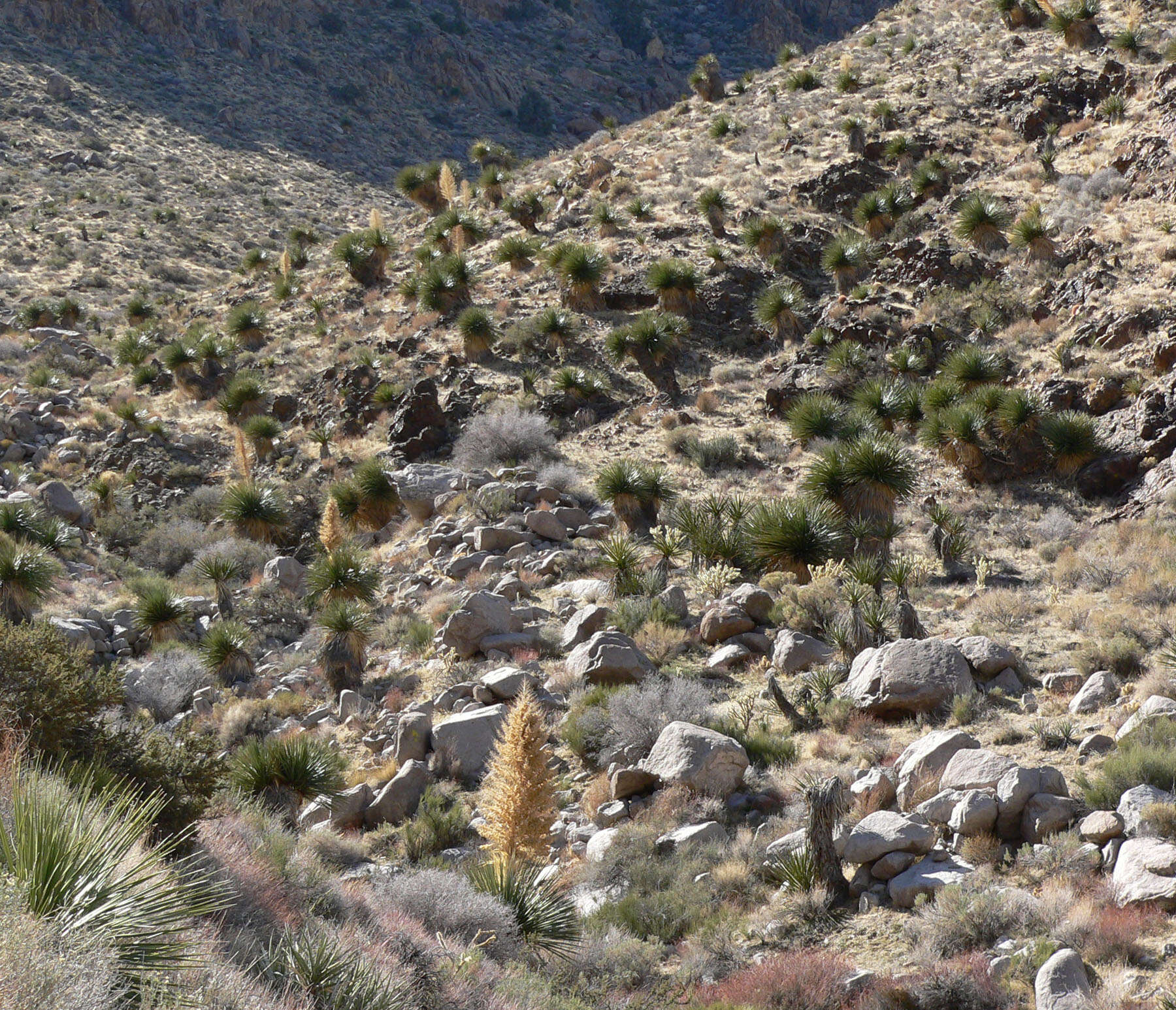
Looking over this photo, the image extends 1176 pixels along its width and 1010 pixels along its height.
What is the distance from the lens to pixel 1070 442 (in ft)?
52.8

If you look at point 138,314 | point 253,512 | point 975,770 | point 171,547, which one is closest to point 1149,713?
point 975,770

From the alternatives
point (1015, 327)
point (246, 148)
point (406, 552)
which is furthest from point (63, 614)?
point (246, 148)

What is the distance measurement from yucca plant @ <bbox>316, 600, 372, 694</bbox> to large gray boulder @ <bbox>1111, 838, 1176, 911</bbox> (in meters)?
9.70

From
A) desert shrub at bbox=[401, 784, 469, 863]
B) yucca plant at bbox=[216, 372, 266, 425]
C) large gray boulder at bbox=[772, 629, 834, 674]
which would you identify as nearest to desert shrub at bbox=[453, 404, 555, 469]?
yucca plant at bbox=[216, 372, 266, 425]

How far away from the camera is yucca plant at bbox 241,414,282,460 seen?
23.4 metres

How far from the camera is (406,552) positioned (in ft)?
57.2

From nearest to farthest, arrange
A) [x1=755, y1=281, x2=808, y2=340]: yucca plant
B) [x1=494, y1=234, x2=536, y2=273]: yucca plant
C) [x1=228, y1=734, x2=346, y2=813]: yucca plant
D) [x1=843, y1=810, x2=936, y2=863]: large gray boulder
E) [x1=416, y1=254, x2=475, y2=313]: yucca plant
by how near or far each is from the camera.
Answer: [x1=843, y1=810, x2=936, y2=863]: large gray boulder
[x1=228, y1=734, x2=346, y2=813]: yucca plant
[x1=755, y1=281, x2=808, y2=340]: yucca plant
[x1=416, y1=254, x2=475, y2=313]: yucca plant
[x1=494, y1=234, x2=536, y2=273]: yucca plant

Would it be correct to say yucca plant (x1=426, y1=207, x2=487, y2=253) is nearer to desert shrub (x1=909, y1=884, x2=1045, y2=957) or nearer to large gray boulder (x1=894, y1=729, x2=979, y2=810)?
large gray boulder (x1=894, y1=729, x2=979, y2=810)

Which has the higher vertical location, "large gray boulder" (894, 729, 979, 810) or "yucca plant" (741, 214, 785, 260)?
"yucca plant" (741, 214, 785, 260)

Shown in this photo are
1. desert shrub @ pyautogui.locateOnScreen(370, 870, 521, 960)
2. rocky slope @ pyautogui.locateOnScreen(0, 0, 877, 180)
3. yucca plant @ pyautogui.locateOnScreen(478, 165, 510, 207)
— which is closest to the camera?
desert shrub @ pyautogui.locateOnScreen(370, 870, 521, 960)

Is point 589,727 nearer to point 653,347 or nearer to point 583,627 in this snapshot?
point 583,627

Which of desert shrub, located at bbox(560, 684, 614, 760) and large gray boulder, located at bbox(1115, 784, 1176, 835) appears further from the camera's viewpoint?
desert shrub, located at bbox(560, 684, 614, 760)

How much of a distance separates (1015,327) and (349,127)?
4792 centimetres

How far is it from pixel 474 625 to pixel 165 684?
4479mm
